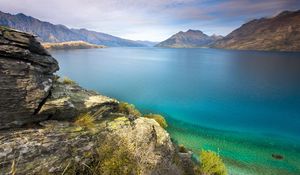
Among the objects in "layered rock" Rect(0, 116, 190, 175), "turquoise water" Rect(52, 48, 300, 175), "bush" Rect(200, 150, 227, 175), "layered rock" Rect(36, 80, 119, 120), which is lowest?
"turquoise water" Rect(52, 48, 300, 175)

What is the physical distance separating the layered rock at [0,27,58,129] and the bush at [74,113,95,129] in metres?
2.56

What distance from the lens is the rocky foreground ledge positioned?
10492 mm

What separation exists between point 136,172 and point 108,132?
370 cm

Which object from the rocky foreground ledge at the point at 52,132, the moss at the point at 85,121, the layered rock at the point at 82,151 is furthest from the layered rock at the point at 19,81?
the moss at the point at 85,121

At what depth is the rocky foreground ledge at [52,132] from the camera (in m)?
10.5

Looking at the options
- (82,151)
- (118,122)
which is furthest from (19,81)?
(118,122)

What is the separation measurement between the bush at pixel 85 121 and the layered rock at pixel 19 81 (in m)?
2.56

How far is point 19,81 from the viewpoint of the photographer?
12328mm

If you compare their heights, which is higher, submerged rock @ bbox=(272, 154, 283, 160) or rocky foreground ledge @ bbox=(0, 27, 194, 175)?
rocky foreground ledge @ bbox=(0, 27, 194, 175)

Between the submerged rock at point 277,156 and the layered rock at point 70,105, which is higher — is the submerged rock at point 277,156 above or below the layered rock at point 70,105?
below

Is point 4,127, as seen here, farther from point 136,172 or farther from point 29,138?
point 136,172

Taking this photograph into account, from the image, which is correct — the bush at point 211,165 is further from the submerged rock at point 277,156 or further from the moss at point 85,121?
the moss at point 85,121

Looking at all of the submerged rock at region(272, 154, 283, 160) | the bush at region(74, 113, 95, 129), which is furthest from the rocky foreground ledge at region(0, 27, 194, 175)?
the submerged rock at region(272, 154, 283, 160)

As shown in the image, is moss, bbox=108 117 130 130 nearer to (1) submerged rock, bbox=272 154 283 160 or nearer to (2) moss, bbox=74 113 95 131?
(2) moss, bbox=74 113 95 131
